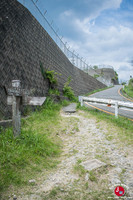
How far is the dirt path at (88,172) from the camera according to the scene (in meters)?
2.85

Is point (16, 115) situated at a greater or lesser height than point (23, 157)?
greater

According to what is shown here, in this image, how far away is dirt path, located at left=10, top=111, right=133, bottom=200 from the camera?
9.34 feet

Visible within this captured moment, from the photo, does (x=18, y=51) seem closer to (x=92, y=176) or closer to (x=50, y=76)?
(x=50, y=76)

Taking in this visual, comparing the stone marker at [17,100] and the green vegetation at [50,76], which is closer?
the stone marker at [17,100]

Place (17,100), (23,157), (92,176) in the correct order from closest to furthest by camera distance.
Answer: (92,176)
(23,157)
(17,100)

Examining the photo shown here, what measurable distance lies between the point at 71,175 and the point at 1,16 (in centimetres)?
800

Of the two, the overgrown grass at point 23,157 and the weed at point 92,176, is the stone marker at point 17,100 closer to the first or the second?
the overgrown grass at point 23,157

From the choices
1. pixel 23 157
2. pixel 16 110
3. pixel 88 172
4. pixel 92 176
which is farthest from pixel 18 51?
pixel 92 176

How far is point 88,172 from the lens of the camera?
347 cm

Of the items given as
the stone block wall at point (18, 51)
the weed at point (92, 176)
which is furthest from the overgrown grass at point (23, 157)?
the stone block wall at point (18, 51)

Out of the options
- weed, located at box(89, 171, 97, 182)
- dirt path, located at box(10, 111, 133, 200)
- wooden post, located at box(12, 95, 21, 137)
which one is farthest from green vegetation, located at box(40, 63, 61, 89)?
weed, located at box(89, 171, 97, 182)

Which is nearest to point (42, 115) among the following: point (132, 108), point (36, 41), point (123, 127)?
point (123, 127)

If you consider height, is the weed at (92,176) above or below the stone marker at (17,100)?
below

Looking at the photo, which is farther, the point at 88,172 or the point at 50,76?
the point at 50,76
